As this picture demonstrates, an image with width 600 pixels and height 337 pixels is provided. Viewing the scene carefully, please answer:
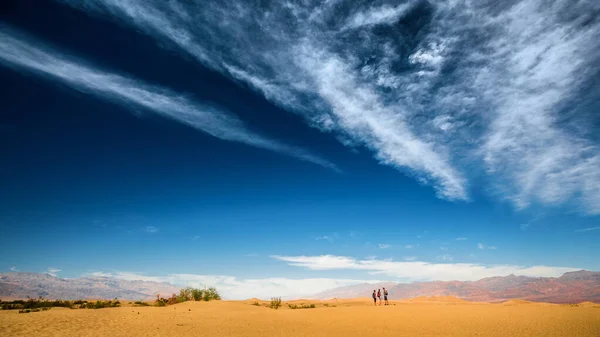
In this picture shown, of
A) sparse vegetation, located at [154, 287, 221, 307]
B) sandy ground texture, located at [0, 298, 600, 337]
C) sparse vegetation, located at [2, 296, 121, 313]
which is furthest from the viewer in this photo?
sparse vegetation, located at [154, 287, 221, 307]

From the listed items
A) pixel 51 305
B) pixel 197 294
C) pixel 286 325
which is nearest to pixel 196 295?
pixel 197 294

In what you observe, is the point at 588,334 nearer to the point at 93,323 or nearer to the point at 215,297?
the point at 93,323

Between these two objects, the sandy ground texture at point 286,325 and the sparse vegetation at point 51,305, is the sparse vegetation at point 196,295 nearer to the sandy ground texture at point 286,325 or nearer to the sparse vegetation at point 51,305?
the sparse vegetation at point 51,305

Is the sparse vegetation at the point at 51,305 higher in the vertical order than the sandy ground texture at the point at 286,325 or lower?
higher

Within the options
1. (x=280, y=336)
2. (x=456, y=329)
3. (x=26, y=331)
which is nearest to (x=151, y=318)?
(x=26, y=331)

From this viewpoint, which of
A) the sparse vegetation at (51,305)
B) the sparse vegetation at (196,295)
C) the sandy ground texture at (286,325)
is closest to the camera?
the sandy ground texture at (286,325)

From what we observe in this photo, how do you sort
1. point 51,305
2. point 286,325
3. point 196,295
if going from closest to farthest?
point 286,325 → point 51,305 → point 196,295

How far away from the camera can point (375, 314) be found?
79.9 feet

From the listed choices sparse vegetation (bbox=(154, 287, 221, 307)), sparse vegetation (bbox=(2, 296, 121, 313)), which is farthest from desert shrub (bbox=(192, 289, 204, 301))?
sparse vegetation (bbox=(2, 296, 121, 313))

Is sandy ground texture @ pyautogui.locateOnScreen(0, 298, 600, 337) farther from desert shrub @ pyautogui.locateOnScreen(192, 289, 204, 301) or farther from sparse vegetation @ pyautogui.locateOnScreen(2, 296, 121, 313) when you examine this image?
desert shrub @ pyautogui.locateOnScreen(192, 289, 204, 301)

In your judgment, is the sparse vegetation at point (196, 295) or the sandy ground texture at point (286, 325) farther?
the sparse vegetation at point (196, 295)

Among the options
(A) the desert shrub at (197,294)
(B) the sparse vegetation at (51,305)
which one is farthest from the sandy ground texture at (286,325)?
(A) the desert shrub at (197,294)

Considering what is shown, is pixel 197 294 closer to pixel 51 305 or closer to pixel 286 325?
pixel 51 305

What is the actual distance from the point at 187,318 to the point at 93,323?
18.3ft
